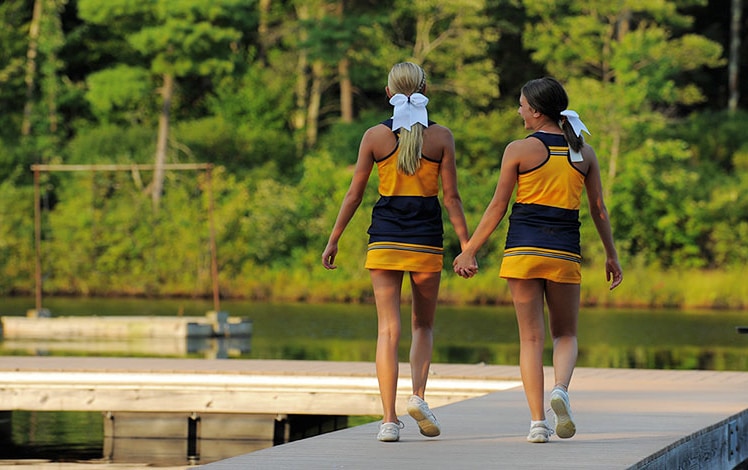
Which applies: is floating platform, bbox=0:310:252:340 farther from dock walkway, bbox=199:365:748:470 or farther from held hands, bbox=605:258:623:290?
held hands, bbox=605:258:623:290

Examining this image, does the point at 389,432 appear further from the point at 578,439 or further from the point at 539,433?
the point at 578,439

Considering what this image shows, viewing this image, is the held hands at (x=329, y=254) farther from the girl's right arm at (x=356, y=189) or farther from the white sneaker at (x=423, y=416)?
the white sneaker at (x=423, y=416)

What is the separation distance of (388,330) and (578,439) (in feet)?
3.59

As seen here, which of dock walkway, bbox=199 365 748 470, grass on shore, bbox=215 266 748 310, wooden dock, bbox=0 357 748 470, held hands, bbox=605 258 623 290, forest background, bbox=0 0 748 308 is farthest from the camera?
forest background, bbox=0 0 748 308

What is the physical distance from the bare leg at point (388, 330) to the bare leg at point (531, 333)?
0.59 m

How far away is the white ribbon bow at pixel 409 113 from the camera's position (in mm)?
7652

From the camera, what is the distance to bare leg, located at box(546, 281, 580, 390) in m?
7.62

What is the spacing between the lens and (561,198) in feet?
24.9

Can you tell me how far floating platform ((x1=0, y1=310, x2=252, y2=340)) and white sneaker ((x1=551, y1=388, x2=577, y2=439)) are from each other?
17.2 m

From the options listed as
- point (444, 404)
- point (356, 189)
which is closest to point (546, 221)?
point (356, 189)

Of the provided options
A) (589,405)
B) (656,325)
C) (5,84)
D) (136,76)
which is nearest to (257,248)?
(136,76)

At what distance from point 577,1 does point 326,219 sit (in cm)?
863

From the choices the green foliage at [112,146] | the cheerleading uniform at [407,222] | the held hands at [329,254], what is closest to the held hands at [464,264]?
the cheerleading uniform at [407,222]

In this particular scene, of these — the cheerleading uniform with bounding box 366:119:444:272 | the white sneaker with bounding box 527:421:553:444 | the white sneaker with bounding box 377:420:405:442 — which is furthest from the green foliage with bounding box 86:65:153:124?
the white sneaker with bounding box 527:421:553:444
